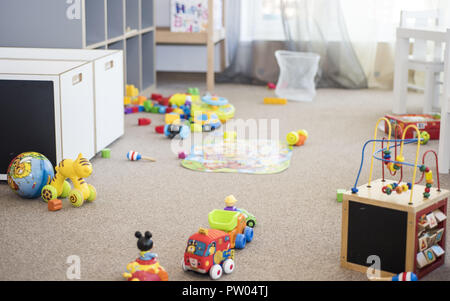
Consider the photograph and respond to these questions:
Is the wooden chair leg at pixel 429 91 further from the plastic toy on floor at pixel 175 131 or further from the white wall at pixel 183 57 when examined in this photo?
the white wall at pixel 183 57

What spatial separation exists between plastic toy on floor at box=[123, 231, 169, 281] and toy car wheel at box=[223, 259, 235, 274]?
15cm

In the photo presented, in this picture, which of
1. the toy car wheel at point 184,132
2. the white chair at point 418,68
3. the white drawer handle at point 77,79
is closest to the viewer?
the white drawer handle at point 77,79

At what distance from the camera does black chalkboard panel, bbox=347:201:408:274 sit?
1495mm

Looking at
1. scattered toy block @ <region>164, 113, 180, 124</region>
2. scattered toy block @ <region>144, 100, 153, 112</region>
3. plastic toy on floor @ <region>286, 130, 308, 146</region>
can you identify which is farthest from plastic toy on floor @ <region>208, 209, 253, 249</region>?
scattered toy block @ <region>144, 100, 153, 112</region>

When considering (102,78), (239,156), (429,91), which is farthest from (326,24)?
(102,78)

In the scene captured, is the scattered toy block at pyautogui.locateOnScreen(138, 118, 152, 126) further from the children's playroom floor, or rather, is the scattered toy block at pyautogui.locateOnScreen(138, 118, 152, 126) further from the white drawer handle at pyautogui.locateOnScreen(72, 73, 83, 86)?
the white drawer handle at pyautogui.locateOnScreen(72, 73, 83, 86)

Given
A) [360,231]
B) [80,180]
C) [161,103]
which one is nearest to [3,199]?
[80,180]

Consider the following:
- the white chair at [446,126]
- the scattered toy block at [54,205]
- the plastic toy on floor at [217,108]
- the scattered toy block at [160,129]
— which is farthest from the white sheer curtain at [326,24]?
the scattered toy block at [54,205]

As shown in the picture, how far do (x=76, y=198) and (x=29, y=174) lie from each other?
7.5 inches

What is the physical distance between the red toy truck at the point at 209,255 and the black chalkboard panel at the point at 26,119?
0.92 metres

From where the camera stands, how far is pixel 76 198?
80.7 inches

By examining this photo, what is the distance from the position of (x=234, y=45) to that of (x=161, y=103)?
1136 millimetres

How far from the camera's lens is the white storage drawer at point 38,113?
2229mm
